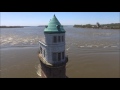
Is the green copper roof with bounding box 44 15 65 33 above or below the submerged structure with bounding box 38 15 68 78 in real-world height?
above

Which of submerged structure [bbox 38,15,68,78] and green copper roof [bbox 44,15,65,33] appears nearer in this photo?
submerged structure [bbox 38,15,68,78]

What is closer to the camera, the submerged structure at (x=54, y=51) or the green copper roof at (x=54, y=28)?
the submerged structure at (x=54, y=51)

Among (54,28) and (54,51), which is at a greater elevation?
(54,28)

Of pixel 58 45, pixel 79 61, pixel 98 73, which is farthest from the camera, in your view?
pixel 79 61

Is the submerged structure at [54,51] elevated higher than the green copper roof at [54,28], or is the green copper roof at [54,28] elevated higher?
the green copper roof at [54,28]
